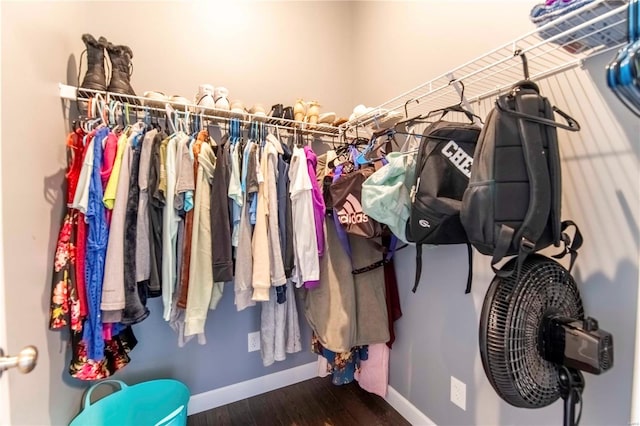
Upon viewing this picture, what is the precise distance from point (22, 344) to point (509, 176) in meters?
1.43

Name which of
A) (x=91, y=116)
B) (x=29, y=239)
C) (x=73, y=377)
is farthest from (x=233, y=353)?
(x=91, y=116)

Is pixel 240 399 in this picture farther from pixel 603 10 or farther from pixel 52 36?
pixel 603 10

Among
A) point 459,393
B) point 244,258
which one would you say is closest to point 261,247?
point 244,258

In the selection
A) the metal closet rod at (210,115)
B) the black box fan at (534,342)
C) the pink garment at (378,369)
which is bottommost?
the pink garment at (378,369)

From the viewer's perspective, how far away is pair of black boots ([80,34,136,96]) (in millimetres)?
1146

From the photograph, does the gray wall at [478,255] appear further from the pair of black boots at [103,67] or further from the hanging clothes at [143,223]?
the pair of black boots at [103,67]

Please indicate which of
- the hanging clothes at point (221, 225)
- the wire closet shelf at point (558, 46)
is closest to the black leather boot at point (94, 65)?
the hanging clothes at point (221, 225)

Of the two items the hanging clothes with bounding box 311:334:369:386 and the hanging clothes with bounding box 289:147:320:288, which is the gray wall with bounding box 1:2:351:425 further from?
the hanging clothes with bounding box 289:147:320:288

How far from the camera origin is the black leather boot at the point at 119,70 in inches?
46.6

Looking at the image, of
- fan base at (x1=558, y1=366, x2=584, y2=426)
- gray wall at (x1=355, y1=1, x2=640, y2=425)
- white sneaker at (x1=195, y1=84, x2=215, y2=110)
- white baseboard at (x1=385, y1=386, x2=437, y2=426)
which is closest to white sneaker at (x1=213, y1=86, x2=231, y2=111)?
white sneaker at (x1=195, y1=84, x2=215, y2=110)

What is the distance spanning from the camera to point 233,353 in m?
1.68

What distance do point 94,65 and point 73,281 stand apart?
0.91 m

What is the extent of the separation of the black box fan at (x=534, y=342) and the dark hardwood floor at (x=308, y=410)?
1101 millimetres

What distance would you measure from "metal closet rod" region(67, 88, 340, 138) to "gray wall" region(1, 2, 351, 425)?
154mm
